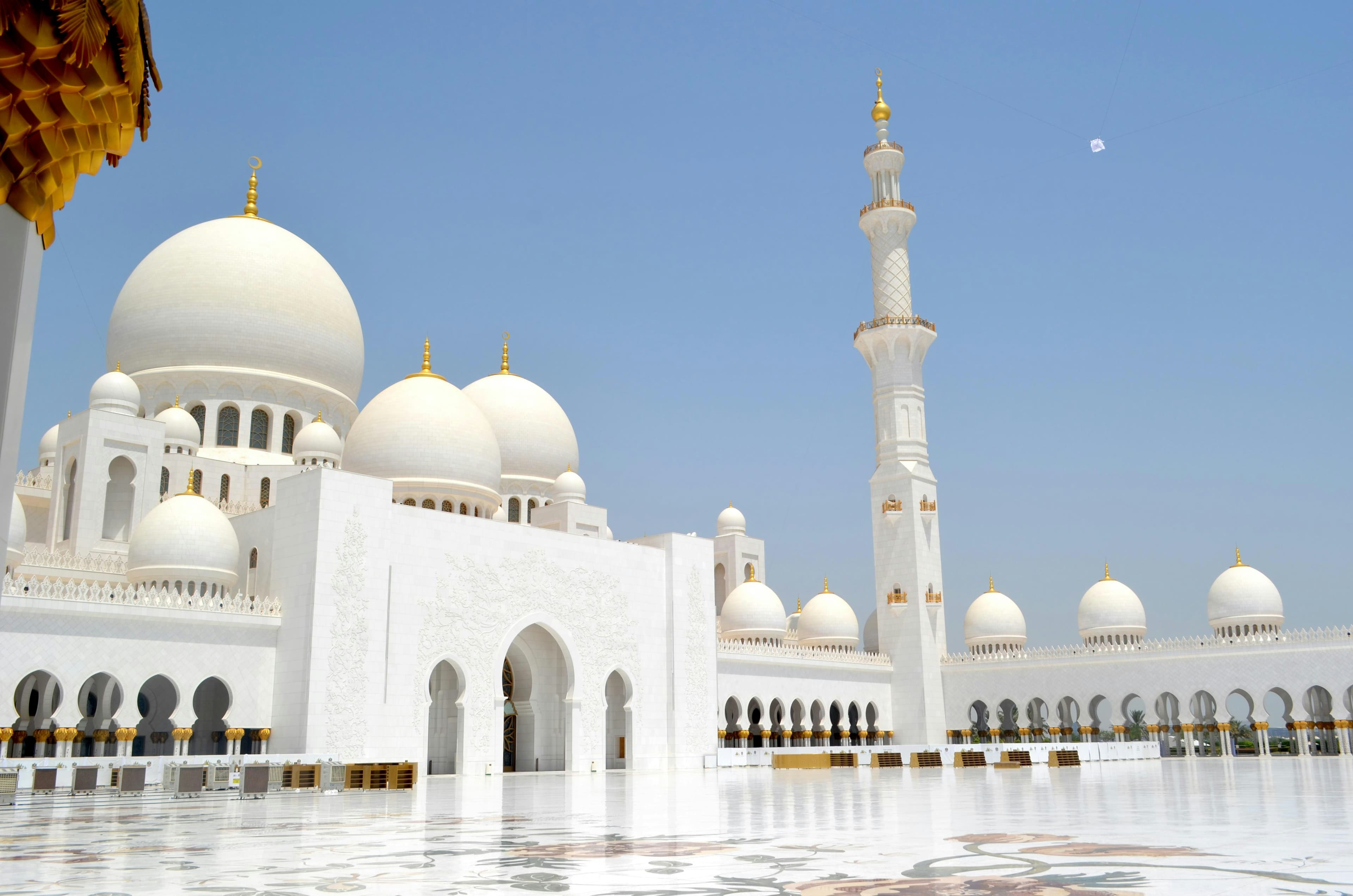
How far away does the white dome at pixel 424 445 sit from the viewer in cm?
2389

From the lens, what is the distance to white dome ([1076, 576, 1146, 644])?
102ft

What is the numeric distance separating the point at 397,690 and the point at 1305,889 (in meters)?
17.5

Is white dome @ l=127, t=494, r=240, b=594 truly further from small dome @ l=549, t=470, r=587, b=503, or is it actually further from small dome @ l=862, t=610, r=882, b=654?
small dome @ l=862, t=610, r=882, b=654

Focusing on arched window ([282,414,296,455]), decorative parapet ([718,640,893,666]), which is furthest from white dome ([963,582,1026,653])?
arched window ([282,414,296,455])

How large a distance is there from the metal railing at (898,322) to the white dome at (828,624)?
820 cm

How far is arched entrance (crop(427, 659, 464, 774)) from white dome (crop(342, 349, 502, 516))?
12.8 feet

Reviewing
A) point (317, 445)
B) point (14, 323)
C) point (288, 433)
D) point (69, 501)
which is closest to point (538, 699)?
point (317, 445)

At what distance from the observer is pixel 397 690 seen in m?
19.8

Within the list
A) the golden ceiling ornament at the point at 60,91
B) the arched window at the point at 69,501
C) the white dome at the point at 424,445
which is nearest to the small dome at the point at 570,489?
the white dome at the point at 424,445

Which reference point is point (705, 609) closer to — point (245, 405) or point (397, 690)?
point (397, 690)

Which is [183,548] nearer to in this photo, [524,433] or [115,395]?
[115,395]

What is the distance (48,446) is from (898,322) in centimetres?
2125

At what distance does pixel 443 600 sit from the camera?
20.8m

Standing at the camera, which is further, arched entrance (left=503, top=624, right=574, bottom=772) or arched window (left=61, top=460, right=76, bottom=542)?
arched entrance (left=503, top=624, right=574, bottom=772)
